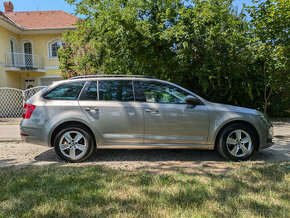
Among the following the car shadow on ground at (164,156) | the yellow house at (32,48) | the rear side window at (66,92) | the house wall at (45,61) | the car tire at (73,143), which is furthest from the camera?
the house wall at (45,61)

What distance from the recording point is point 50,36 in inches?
762

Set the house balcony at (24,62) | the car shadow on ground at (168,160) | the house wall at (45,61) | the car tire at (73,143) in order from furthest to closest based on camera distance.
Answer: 1. the house wall at (45,61)
2. the house balcony at (24,62)
3. the car tire at (73,143)
4. the car shadow on ground at (168,160)

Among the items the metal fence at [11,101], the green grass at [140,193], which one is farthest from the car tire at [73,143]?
the metal fence at [11,101]

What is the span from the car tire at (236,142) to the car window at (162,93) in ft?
3.40

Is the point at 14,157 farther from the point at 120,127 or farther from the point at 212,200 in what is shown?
the point at 212,200

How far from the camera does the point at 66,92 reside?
16.3 feet

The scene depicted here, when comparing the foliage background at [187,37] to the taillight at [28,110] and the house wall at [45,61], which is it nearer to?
the taillight at [28,110]

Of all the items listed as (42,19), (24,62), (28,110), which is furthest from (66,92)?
(42,19)

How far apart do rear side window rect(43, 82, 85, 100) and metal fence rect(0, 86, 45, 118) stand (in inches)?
342

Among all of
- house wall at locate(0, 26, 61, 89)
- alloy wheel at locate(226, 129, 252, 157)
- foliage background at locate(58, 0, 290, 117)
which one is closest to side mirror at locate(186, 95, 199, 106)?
alloy wheel at locate(226, 129, 252, 157)

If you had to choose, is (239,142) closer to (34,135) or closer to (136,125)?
(136,125)

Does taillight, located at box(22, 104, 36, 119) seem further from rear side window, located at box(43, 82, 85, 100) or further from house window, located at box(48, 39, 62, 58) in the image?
house window, located at box(48, 39, 62, 58)

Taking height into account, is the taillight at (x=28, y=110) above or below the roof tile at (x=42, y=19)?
below

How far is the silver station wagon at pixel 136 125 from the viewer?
4.78 meters
